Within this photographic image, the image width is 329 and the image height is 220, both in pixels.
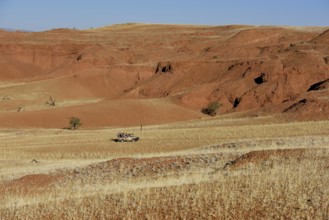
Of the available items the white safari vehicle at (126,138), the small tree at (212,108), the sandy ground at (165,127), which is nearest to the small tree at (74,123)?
the sandy ground at (165,127)

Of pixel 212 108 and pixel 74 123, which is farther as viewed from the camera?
pixel 212 108

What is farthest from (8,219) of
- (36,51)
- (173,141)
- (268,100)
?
(36,51)

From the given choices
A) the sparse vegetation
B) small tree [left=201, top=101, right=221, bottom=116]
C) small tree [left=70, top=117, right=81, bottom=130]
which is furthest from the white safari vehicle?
the sparse vegetation

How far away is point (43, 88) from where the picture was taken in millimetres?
96125

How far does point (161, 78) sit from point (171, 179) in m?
73.7

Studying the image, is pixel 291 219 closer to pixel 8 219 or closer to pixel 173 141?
pixel 8 219

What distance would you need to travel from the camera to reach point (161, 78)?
94625 millimetres

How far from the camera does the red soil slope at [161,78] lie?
72.2m

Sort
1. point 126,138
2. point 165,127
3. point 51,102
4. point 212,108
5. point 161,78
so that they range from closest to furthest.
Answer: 1. point 126,138
2. point 165,127
3. point 212,108
4. point 51,102
5. point 161,78

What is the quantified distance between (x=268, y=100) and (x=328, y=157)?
52622 mm

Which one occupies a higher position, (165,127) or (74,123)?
(165,127)

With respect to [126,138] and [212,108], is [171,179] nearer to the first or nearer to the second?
[126,138]

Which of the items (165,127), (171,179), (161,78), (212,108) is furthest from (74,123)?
(171,179)

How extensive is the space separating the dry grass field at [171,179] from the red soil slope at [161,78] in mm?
20985
